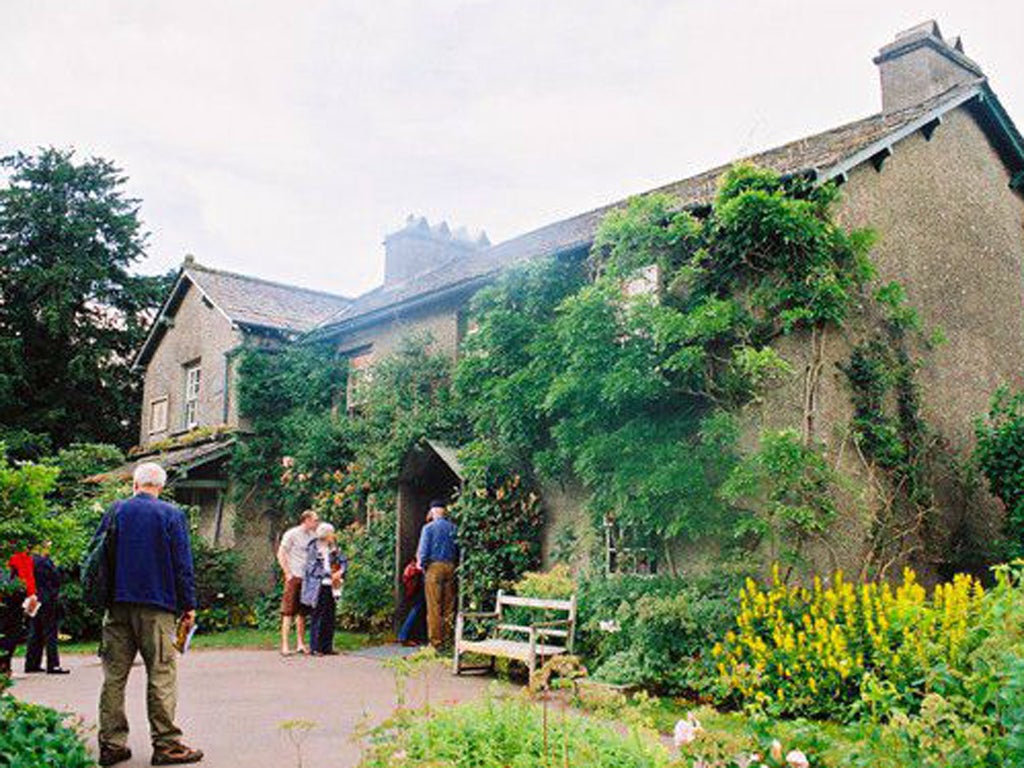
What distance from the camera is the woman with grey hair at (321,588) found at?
13.2 meters

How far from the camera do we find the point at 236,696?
9.70m

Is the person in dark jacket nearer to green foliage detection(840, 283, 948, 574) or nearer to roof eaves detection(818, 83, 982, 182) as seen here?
green foliage detection(840, 283, 948, 574)

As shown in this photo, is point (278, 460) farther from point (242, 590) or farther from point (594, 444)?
point (594, 444)

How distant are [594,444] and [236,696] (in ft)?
17.6

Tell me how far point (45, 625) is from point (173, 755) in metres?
5.99

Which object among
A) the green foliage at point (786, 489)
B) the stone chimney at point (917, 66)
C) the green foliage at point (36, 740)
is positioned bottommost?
the green foliage at point (36, 740)

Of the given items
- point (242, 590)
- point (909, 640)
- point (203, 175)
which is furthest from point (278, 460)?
point (909, 640)

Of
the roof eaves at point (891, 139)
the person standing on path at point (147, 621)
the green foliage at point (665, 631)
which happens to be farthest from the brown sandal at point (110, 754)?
the roof eaves at point (891, 139)

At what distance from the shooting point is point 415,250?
23.9 metres

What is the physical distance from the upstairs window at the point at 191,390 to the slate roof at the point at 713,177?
4.93 meters

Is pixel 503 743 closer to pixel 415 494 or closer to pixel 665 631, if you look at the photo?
pixel 665 631

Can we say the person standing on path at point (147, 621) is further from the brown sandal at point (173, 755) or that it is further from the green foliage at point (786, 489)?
the green foliage at point (786, 489)

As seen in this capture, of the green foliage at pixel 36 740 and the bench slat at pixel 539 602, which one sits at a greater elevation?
the bench slat at pixel 539 602

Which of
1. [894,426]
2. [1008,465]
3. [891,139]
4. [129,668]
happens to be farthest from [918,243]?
[129,668]
